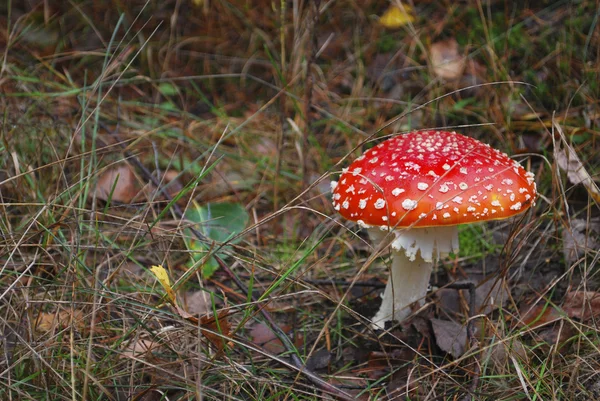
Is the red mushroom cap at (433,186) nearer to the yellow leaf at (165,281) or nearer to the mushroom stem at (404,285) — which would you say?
the mushroom stem at (404,285)

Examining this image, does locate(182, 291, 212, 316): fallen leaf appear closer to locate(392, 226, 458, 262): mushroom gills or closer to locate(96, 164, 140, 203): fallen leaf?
locate(96, 164, 140, 203): fallen leaf

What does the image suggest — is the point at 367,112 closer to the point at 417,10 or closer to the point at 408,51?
the point at 408,51

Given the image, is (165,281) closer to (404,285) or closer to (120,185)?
(404,285)

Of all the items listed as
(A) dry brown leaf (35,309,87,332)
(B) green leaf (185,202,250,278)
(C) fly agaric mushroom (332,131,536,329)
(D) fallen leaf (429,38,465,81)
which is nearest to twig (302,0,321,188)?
(B) green leaf (185,202,250,278)

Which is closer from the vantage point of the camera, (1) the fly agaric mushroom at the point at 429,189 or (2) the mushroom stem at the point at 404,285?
(1) the fly agaric mushroom at the point at 429,189

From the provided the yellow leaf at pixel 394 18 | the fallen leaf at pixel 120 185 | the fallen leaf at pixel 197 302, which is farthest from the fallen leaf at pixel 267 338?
the yellow leaf at pixel 394 18

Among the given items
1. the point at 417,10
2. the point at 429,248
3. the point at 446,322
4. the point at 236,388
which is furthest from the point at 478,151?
the point at 417,10
